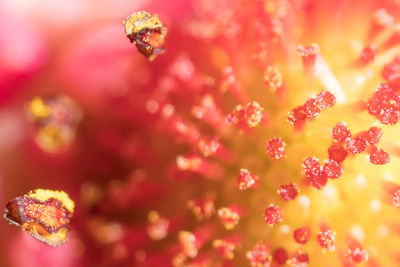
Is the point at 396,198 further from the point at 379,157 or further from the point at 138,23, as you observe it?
→ the point at 138,23

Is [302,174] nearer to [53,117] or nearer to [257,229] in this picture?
[257,229]

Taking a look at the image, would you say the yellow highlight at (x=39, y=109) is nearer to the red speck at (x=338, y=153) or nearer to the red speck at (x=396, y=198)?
the red speck at (x=338, y=153)

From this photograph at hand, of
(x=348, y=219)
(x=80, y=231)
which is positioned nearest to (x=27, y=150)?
(x=80, y=231)

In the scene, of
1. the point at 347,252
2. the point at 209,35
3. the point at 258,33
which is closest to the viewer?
the point at 347,252

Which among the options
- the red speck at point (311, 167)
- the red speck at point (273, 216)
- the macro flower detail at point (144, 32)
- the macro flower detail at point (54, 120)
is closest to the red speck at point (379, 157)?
the red speck at point (311, 167)

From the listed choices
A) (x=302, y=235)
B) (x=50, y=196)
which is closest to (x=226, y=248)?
(x=302, y=235)
